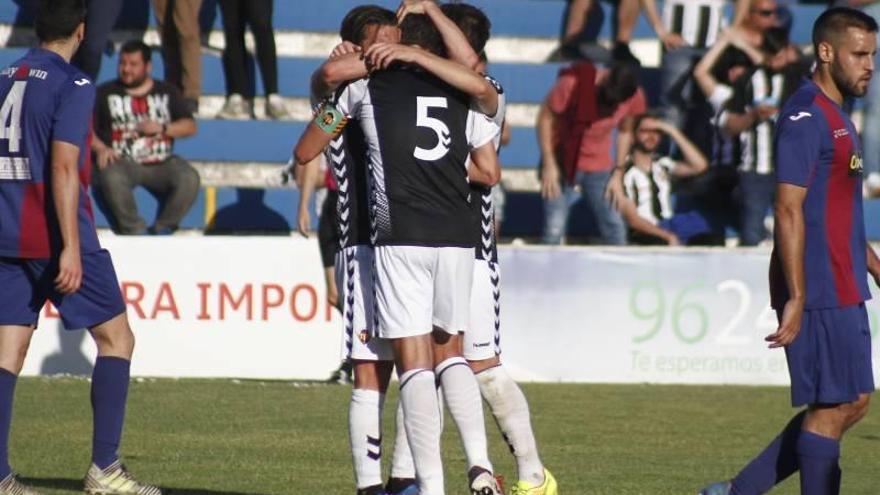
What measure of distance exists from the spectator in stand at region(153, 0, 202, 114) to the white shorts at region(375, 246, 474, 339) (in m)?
8.78

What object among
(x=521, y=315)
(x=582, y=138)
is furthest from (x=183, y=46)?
(x=521, y=315)

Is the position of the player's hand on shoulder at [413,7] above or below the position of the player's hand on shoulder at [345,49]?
above

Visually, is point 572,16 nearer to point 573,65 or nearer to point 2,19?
point 573,65

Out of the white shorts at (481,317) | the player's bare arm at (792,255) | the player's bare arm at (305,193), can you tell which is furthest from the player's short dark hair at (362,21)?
the player's bare arm at (305,193)

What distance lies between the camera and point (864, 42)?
640cm

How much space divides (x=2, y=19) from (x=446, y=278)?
10.3 meters

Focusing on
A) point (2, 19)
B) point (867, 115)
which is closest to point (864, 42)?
point (867, 115)

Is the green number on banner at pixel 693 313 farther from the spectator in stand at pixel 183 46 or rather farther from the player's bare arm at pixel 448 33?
the player's bare arm at pixel 448 33

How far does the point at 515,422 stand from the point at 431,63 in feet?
5.43

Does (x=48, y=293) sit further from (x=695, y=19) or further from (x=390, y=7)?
(x=695, y=19)

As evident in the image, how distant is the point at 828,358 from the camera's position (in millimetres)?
6320

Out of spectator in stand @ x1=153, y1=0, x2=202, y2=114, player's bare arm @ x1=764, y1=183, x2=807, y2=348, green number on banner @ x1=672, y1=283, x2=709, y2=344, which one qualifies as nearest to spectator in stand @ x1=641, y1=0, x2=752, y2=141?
green number on banner @ x1=672, y1=283, x2=709, y2=344

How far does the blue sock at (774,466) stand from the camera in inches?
264

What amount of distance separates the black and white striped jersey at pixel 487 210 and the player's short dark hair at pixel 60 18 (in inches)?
67.6
